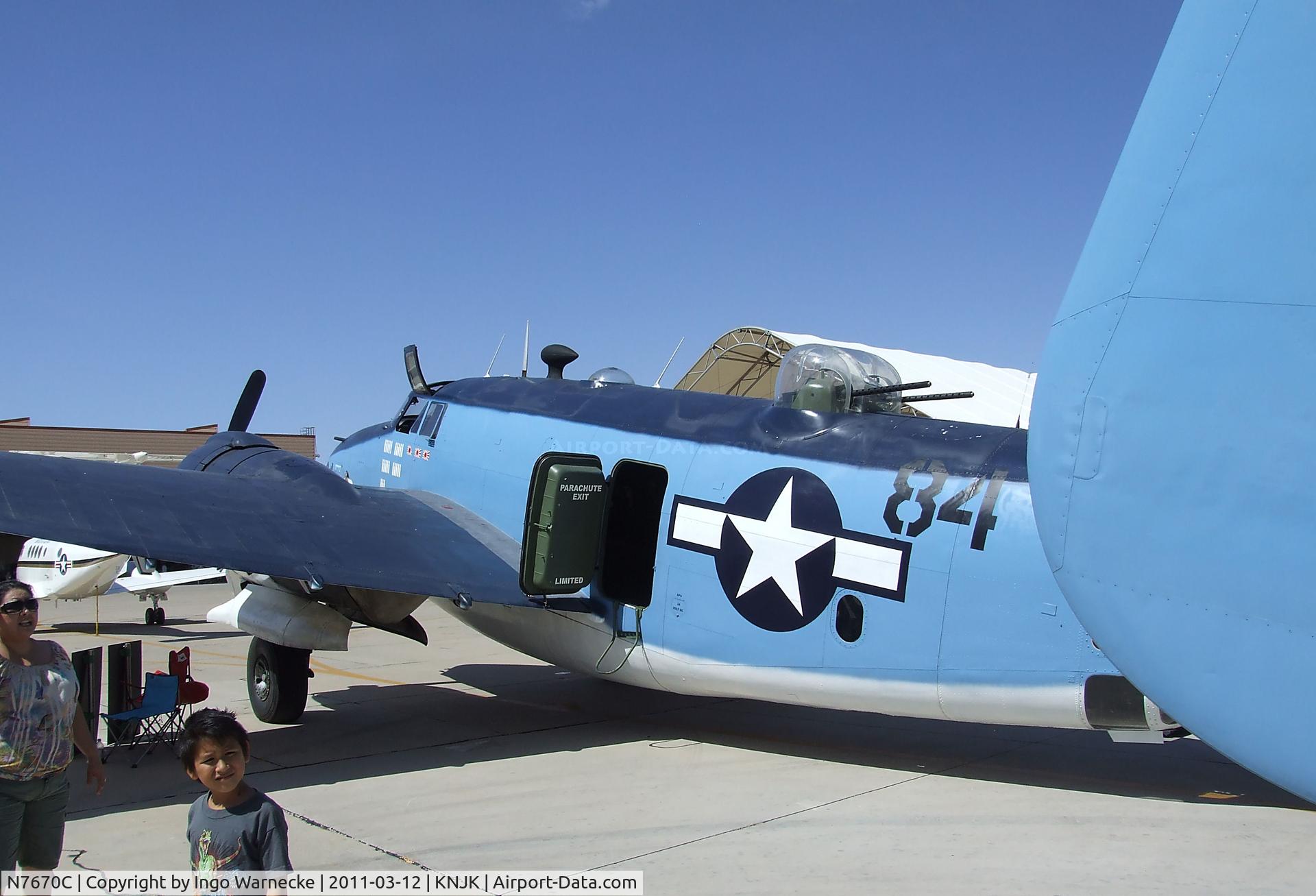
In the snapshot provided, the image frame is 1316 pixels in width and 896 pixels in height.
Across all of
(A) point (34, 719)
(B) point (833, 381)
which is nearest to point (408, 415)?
(B) point (833, 381)

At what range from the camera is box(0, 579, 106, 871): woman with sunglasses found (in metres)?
3.91

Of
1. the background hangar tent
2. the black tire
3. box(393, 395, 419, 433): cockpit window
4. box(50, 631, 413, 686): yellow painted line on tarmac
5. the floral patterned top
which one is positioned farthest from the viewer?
the background hangar tent

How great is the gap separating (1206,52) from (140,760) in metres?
8.29

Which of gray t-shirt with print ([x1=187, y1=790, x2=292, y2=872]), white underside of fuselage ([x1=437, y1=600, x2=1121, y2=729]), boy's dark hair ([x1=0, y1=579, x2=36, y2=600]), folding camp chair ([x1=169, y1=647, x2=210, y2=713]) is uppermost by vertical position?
boy's dark hair ([x1=0, y1=579, x2=36, y2=600])

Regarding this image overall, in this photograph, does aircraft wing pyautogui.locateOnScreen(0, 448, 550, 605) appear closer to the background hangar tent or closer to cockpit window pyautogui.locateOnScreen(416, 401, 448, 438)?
cockpit window pyautogui.locateOnScreen(416, 401, 448, 438)

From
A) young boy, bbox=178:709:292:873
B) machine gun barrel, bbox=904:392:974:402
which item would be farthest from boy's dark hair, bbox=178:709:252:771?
machine gun barrel, bbox=904:392:974:402

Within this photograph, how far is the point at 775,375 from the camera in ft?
86.7

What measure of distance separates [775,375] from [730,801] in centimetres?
2042

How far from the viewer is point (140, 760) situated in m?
7.72

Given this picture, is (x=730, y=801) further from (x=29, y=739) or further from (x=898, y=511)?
(x=29, y=739)

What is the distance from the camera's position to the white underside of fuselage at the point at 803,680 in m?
6.33

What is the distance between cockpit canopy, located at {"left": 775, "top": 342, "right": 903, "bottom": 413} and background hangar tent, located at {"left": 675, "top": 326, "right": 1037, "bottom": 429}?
18453 millimetres

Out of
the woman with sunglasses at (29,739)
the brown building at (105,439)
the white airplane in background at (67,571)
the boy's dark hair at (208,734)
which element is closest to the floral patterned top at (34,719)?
the woman with sunglasses at (29,739)

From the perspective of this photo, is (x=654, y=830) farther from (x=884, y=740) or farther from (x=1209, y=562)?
(x=1209, y=562)
